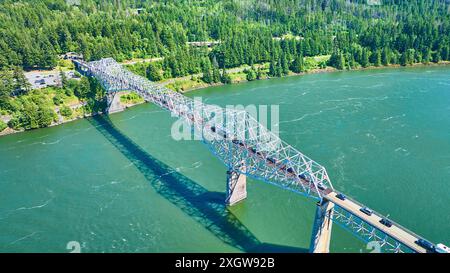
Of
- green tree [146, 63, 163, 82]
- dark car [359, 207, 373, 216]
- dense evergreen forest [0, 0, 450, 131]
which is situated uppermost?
dense evergreen forest [0, 0, 450, 131]

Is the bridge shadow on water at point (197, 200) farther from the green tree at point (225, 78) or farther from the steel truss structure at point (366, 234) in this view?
the green tree at point (225, 78)

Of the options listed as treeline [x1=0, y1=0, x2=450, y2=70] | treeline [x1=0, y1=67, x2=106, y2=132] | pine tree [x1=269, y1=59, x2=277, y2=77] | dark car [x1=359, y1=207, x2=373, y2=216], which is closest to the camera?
dark car [x1=359, y1=207, x2=373, y2=216]

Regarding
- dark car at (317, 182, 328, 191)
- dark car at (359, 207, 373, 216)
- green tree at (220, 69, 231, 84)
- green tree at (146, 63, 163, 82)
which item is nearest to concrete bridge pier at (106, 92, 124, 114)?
green tree at (146, 63, 163, 82)

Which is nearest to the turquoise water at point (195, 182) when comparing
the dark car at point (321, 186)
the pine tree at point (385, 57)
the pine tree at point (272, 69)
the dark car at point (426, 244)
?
the dark car at point (321, 186)

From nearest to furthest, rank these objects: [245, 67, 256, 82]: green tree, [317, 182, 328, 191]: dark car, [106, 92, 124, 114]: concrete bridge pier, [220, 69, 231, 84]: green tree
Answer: [317, 182, 328, 191]: dark car → [106, 92, 124, 114]: concrete bridge pier → [220, 69, 231, 84]: green tree → [245, 67, 256, 82]: green tree

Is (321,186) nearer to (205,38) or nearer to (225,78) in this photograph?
(225,78)

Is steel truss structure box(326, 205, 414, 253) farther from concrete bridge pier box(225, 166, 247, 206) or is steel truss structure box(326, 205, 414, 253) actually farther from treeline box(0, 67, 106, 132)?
treeline box(0, 67, 106, 132)
